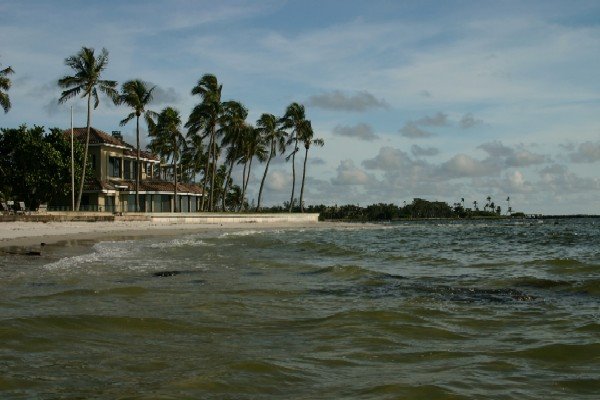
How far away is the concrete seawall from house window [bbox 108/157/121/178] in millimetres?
10740

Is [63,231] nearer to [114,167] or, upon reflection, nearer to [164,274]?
[164,274]

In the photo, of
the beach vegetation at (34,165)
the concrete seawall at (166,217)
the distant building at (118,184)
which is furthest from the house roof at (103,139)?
the concrete seawall at (166,217)

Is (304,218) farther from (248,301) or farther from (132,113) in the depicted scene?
(248,301)

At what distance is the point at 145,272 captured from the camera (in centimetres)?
1299

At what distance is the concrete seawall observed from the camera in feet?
110

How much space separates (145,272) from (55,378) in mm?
8339

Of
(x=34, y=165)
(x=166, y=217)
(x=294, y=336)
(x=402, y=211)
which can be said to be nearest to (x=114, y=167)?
(x=34, y=165)

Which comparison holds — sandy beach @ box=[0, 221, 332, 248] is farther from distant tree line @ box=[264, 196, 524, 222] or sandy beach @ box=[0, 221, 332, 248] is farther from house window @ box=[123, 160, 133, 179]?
distant tree line @ box=[264, 196, 524, 222]

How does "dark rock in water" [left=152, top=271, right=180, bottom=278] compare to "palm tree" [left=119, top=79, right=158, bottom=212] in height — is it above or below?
below

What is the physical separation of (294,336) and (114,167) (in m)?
53.0

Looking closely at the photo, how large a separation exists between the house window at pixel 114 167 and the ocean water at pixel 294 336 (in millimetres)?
44663

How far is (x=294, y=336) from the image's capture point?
6.60 metres

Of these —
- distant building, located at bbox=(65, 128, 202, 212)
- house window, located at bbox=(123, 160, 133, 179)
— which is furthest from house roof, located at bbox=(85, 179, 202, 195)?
house window, located at bbox=(123, 160, 133, 179)

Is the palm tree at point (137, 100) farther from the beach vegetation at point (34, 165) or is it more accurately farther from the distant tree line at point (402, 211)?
the distant tree line at point (402, 211)
